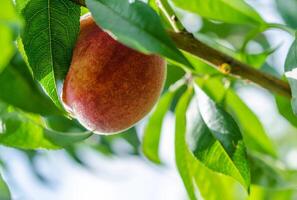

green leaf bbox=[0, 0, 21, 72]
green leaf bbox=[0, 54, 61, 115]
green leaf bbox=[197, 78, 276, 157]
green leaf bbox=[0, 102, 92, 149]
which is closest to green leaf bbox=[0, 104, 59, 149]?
green leaf bbox=[0, 102, 92, 149]

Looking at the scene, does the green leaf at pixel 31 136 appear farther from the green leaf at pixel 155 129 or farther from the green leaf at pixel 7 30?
the green leaf at pixel 7 30

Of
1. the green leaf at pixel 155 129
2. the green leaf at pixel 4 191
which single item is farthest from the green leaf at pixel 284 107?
the green leaf at pixel 4 191

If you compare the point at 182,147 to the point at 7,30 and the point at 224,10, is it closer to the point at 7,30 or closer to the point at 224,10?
the point at 224,10

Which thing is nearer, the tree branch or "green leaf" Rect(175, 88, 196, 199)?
the tree branch

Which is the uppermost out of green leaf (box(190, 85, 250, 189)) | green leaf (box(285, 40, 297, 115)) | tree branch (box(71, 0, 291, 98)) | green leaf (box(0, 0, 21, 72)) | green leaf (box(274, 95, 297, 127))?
green leaf (box(0, 0, 21, 72))

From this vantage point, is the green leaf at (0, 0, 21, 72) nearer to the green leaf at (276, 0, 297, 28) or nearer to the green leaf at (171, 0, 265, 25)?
the green leaf at (171, 0, 265, 25)

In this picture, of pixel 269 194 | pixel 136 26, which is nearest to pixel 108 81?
pixel 136 26
